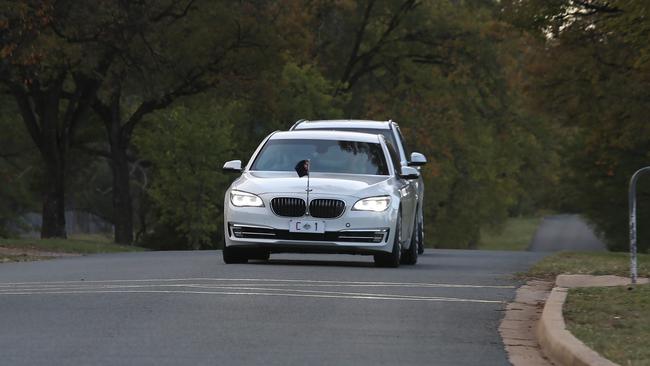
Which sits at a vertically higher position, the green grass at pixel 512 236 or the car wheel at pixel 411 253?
the green grass at pixel 512 236

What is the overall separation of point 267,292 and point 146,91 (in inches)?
1125

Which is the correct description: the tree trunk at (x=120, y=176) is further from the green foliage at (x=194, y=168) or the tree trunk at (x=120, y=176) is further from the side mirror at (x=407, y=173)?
the side mirror at (x=407, y=173)

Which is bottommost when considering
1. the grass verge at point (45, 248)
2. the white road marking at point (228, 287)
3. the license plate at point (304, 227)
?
the white road marking at point (228, 287)

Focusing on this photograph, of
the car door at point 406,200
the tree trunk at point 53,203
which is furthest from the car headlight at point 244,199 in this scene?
the tree trunk at point 53,203

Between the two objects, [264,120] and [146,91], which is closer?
[146,91]

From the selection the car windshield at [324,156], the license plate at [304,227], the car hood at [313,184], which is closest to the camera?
the license plate at [304,227]

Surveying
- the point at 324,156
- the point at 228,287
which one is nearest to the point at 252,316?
the point at 228,287

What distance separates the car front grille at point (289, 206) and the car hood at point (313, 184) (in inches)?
4.3

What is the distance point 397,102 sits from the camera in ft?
183

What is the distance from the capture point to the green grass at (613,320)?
990 centimetres

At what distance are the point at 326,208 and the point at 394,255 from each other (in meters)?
1.12

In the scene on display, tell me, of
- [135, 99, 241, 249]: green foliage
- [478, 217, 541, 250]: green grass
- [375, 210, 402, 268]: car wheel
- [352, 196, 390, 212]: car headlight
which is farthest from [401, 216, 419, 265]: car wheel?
[478, 217, 541, 250]: green grass

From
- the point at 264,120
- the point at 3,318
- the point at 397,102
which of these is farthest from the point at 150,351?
the point at 397,102

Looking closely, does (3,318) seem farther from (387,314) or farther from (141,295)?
(387,314)
